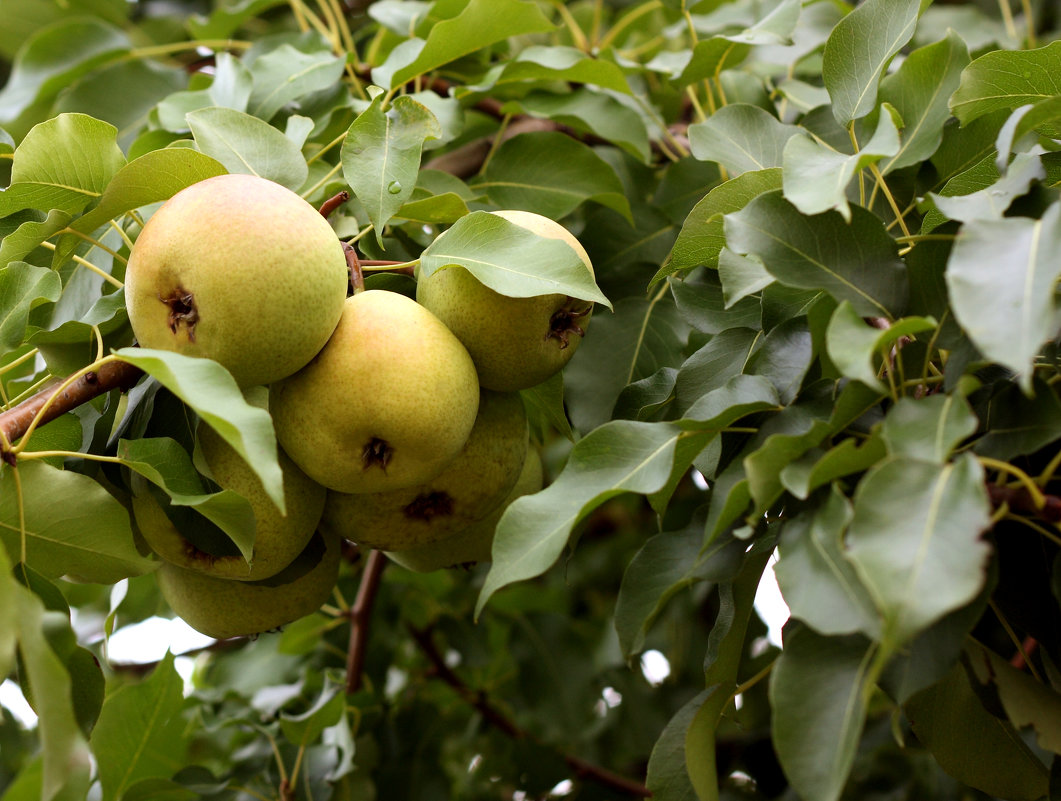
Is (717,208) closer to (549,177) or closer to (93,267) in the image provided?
(549,177)

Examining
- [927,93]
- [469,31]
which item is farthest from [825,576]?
[469,31]

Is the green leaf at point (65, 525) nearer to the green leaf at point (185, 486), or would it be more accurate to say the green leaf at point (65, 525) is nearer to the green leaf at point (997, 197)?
the green leaf at point (185, 486)

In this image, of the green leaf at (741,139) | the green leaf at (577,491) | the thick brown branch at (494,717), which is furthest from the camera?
the thick brown branch at (494,717)

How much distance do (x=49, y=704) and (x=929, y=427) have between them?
73 cm

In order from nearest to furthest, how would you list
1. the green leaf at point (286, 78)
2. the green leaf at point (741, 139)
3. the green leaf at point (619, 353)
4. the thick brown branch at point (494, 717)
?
the green leaf at point (741, 139)
the green leaf at point (619, 353)
the green leaf at point (286, 78)
the thick brown branch at point (494, 717)

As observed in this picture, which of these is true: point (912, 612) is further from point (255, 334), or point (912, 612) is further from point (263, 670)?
point (263, 670)

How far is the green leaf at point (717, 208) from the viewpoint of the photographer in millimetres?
1034

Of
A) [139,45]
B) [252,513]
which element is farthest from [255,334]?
[139,45]

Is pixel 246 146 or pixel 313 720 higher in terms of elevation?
pixel 246 146

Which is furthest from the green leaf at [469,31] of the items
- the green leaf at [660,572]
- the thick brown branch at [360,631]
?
the thick brown branch at [360,631]

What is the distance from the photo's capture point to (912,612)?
637mm

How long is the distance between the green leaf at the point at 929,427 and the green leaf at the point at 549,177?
2.35 ft

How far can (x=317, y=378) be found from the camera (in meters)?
0.99

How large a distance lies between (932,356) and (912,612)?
44cm
